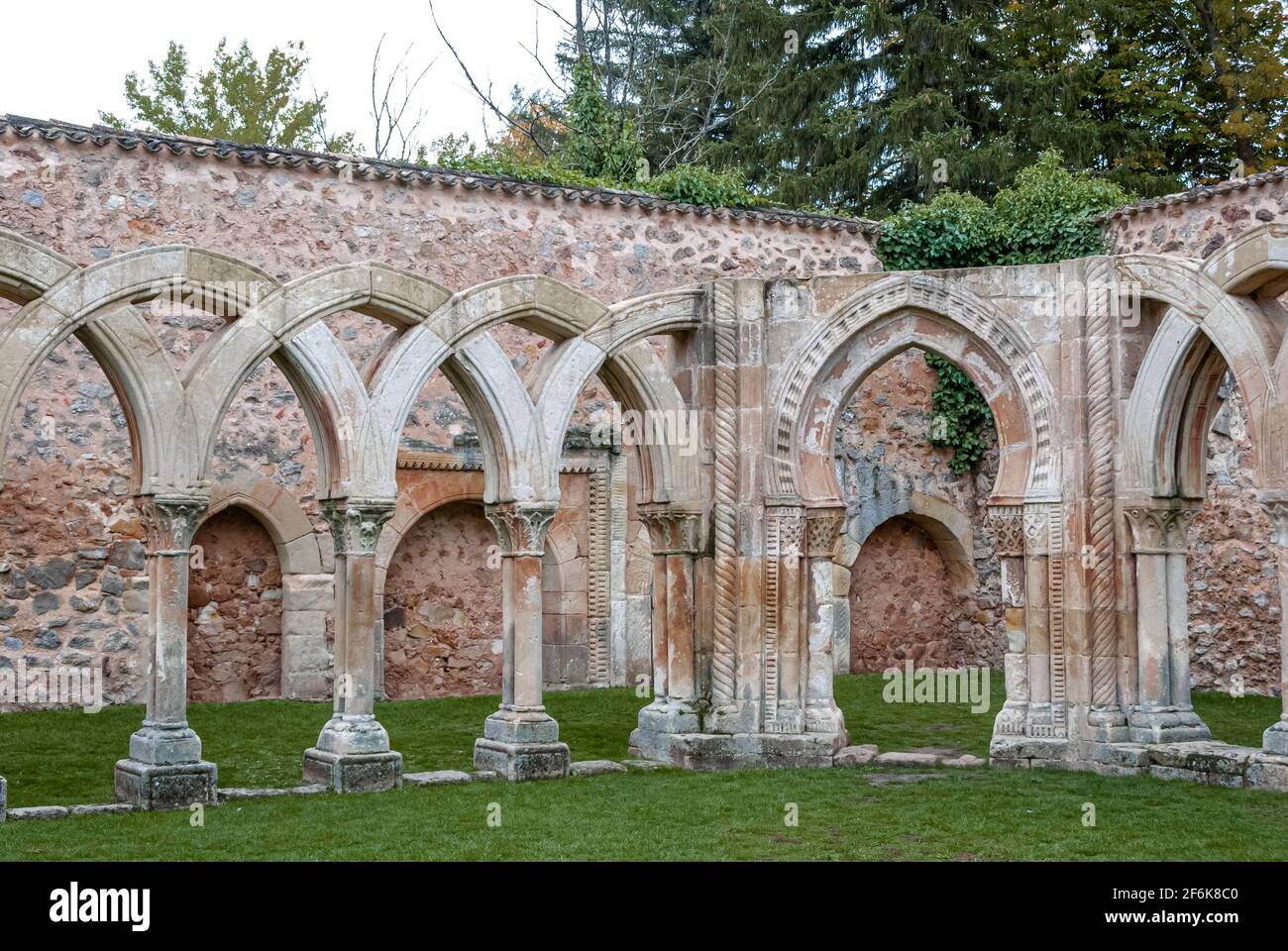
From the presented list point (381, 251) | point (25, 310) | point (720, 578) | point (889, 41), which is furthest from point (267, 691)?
point (889, 41)

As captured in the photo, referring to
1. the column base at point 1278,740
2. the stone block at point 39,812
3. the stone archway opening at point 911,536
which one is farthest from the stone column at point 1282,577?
the stone archway opening at point 911,536

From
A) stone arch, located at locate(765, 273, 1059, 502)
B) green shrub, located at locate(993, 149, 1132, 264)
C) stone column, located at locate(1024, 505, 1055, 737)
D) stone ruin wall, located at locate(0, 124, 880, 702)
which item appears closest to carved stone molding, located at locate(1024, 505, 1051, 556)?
stone column, located at locate(1024, 505, 1055, 737)

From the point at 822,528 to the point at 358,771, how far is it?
362cm

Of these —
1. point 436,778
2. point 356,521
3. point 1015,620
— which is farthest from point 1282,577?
point 356,521

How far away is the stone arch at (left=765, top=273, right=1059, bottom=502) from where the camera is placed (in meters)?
10.6

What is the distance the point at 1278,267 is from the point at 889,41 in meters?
16.6

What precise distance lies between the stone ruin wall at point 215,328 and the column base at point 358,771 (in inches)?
178

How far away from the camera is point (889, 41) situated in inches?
980

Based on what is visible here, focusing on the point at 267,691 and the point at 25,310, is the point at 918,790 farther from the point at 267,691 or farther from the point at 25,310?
the point at 267,691

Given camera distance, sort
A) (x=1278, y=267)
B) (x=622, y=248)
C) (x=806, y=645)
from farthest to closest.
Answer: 1. (x=622, y=248)
2. (x=806, y=645)
3. (x=1278, y=267)

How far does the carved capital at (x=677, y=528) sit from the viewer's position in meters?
10.9

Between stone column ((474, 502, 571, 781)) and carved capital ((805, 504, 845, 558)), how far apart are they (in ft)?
6.05

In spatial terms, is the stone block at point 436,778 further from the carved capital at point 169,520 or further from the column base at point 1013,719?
the column base at point 1013,719

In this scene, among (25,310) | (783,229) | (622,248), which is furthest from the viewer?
(783,229)
